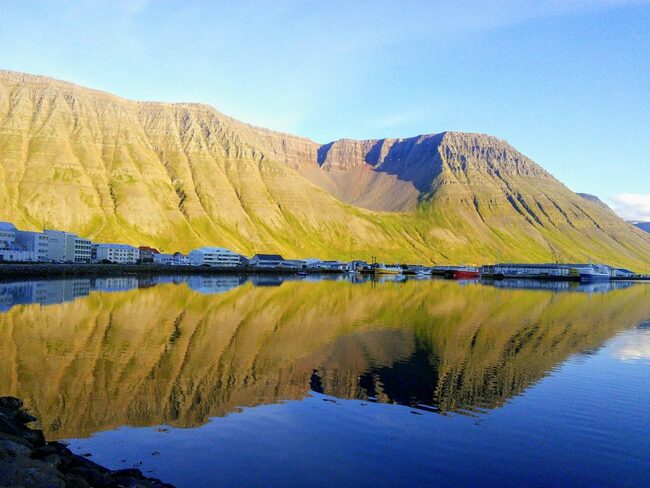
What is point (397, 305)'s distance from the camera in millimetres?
82125

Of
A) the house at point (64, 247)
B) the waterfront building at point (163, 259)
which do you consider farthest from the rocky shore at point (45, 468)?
the waterfront building at point (163, 259)

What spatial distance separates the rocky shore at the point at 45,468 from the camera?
12.9 metres

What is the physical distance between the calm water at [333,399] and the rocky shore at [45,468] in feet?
5.29

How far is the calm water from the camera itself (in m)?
18.9

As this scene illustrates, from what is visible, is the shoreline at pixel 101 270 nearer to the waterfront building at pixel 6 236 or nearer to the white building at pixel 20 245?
the white building at pixel 20 245

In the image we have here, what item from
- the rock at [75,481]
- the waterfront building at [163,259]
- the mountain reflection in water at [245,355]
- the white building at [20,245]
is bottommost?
the mountain reflection in water at [245,355]

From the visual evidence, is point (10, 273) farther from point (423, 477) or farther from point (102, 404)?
point (423, 477)

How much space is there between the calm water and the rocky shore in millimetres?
1614

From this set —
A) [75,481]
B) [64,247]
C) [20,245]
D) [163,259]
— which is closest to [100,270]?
[64,247]

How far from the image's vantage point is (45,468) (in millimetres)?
13477

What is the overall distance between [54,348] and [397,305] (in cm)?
5432

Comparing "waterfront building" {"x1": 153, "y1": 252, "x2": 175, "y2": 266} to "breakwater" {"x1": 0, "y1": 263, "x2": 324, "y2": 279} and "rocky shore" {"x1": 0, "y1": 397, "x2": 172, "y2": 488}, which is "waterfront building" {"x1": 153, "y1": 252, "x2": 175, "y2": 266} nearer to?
"breakwater" {"x1": 0, "y1": 263, "x2": 324, "y2": 279}

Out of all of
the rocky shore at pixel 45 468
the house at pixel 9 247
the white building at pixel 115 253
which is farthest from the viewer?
the white building at pixel 115 253

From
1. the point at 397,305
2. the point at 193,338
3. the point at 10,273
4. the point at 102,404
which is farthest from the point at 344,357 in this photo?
the point at 10,273
